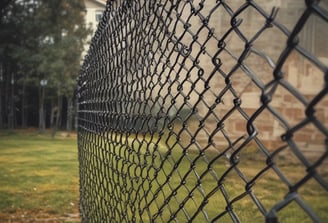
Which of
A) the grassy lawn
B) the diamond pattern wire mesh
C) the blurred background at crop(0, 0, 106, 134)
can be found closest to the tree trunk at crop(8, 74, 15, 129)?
the blurred background at crop(0, 0, 106, 134)

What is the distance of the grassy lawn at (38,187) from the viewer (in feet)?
16.3

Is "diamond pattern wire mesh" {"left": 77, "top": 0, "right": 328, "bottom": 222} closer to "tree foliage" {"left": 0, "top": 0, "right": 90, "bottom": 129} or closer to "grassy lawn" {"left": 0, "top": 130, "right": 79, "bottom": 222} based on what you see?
"grassy lawn" {"left": 0, "top": 130, "right": 79, "bottom": 222}

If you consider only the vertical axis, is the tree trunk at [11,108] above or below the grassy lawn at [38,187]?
above

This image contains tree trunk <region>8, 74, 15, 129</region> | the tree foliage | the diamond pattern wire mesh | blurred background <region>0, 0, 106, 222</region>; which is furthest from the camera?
tree trunk <region>8, 74, 15, 129</region>

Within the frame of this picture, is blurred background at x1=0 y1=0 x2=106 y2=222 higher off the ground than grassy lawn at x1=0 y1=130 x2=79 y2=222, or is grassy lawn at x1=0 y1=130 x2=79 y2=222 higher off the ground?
blurred background at x1=0 y1=0 x2=106 y2=222

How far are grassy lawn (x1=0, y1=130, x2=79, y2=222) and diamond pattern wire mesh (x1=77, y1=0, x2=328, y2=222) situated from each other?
2404 mm

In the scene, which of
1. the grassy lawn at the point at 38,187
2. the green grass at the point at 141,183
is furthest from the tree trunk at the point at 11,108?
the grassy lawn at the point at 38,187

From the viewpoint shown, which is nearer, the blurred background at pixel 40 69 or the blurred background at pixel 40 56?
the blurred background at pixel 40 69

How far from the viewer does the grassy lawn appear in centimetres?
496

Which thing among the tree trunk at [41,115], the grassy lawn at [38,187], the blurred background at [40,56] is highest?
the blurred background at [40,56]

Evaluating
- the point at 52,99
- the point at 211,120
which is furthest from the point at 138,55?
the point at 52,99

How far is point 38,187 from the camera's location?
6750 mm

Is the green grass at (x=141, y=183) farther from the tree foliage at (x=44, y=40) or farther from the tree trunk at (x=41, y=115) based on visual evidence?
the tree trunk at (x=41, y=115)

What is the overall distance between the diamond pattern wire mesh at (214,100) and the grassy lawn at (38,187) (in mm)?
2404
